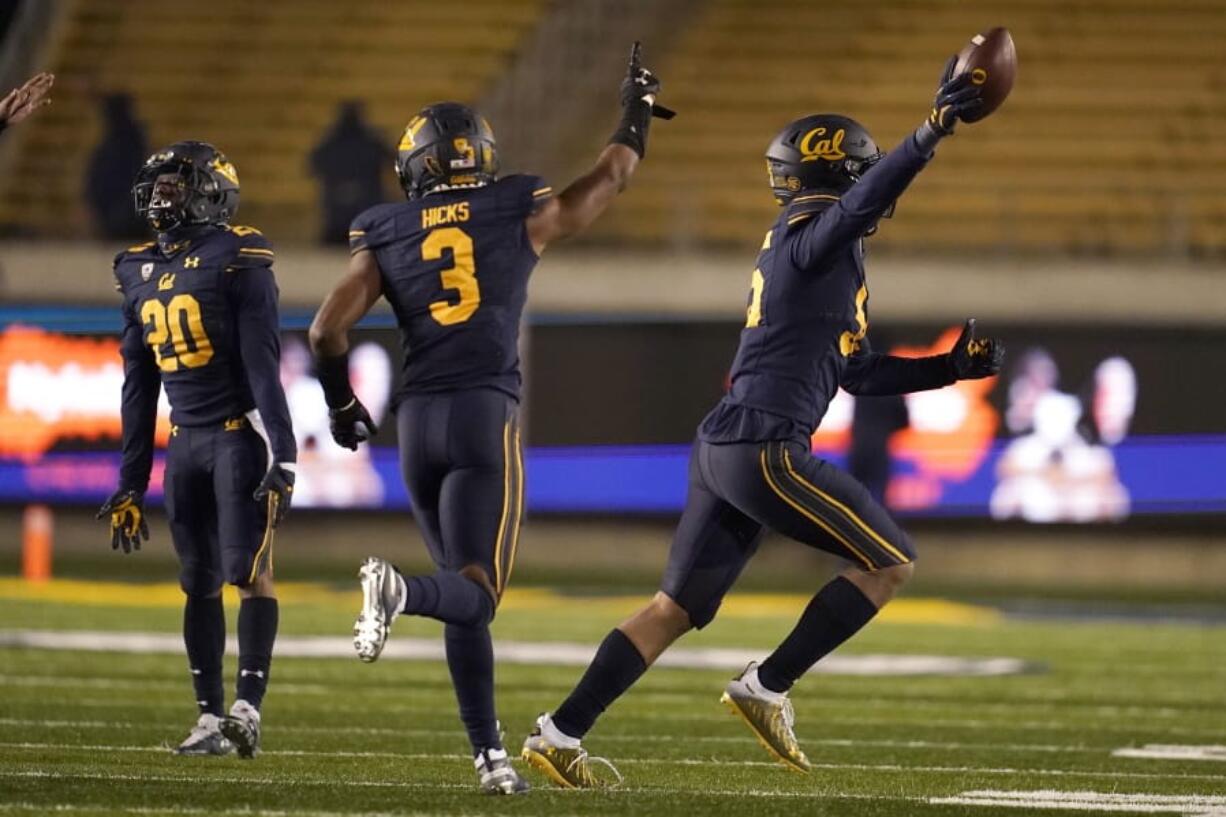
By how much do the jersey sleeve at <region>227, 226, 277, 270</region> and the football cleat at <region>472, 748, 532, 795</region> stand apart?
5.72ft

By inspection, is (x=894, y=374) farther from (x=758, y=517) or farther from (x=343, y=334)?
(x=343, y=334)

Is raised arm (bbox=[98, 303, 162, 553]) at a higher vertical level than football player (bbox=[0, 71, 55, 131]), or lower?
lower

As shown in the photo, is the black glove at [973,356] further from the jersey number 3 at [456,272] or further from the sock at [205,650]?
the sock at [205,650]

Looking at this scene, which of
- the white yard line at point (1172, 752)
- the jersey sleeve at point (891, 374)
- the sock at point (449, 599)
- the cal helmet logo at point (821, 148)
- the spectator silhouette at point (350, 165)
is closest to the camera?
the sock at point (449, 599)

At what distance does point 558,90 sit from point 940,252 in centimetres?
312

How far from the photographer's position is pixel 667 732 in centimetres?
778

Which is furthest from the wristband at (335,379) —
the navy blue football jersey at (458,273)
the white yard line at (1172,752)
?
the white yard line at (1172,752)

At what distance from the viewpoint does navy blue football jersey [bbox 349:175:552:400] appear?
5617mm

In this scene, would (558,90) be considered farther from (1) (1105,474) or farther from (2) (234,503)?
(2) (234,503)

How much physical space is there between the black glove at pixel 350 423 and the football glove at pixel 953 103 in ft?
4.89

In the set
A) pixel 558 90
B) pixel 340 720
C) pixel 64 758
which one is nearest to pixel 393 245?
pixel 64 758

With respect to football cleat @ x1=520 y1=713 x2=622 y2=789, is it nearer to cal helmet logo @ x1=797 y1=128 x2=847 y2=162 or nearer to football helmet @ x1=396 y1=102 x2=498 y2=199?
football helmet @ x1=396 y1=102 x2=498 y2=199

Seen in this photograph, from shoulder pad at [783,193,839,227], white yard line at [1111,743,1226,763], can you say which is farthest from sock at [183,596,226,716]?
white yard line at [1111,743,1226,763]

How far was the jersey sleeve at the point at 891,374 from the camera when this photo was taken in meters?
6.31
